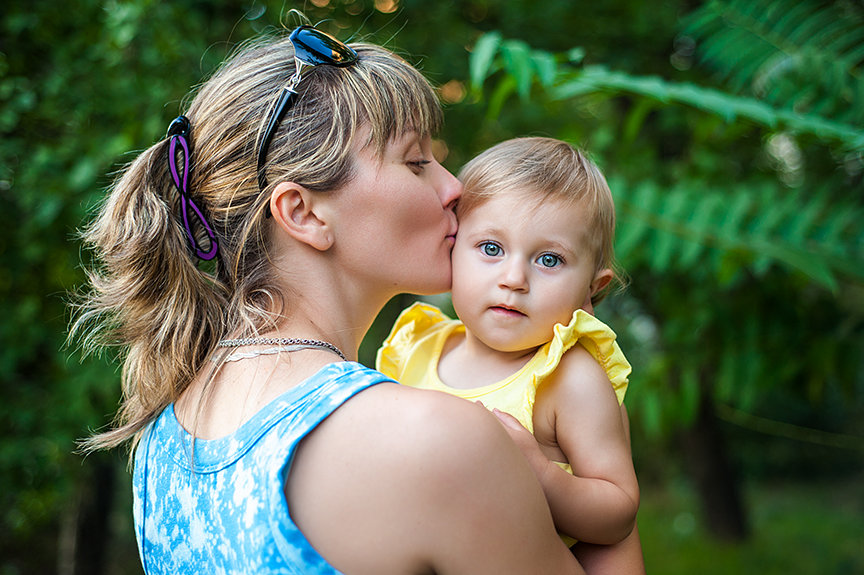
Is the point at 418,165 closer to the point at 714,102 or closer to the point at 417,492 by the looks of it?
the point at 417,492

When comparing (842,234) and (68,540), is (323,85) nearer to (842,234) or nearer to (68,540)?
(842,234)

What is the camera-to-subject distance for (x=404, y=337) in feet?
7.29

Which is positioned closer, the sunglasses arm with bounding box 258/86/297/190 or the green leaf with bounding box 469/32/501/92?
the sunglasses arm with bounding box 258/86/297/190

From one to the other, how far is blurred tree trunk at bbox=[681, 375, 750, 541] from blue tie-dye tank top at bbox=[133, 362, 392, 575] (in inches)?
256

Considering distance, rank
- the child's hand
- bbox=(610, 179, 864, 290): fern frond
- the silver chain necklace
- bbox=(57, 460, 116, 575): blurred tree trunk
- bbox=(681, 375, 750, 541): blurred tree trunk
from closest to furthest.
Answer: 1. the child's hand
2. the silver chain necklace
3. bbox=(610, 179, 864, 290): fern frond
4. bbox=(57, 460, 116, 575): blurred tree trunk
5. bbox=(681, 375, 750, 541): blurred tree trunk

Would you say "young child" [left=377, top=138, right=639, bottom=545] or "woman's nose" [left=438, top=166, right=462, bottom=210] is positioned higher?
"woman's nose" [left=438, top=166, right=462, bottom=210]

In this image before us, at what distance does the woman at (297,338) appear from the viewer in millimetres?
1327

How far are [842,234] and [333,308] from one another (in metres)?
2.19

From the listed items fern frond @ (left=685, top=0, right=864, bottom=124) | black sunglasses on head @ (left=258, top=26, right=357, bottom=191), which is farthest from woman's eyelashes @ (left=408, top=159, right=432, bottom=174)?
fern frond @ (left=685, top=0, right=864, bottom=124)

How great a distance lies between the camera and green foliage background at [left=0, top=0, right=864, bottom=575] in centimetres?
291

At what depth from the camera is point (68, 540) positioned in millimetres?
5684

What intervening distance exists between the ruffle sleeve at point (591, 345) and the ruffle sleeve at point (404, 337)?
1.60 feet

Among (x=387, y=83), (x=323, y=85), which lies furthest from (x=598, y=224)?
(x=323, y=85)

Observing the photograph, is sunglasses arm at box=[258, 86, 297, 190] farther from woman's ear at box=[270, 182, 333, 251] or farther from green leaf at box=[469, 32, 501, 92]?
green leaf at box=[469, 32, 501, 92]
